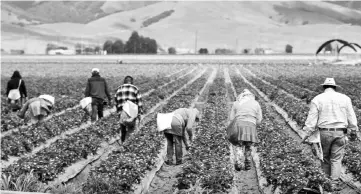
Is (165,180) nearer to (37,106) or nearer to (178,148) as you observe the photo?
(178,148)

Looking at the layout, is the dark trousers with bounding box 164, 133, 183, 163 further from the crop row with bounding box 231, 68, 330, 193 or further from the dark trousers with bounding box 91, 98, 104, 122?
the dark trousers with bounding box 91, 98, 104, 122

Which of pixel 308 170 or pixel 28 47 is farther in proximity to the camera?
pixel 28 47

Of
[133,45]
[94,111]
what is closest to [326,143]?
[94,111]

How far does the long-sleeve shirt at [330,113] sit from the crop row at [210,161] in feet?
5.65

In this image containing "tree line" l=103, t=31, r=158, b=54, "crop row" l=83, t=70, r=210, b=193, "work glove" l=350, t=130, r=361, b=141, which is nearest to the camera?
"crop row" l=83, t=70, r=210, b=193

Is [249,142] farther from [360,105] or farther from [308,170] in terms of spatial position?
[360,105]

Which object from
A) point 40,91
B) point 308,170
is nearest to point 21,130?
point 308,170

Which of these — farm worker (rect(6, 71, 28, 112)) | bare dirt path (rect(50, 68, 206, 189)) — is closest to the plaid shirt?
bare dirt path (rect(50, 68, 206, 189))

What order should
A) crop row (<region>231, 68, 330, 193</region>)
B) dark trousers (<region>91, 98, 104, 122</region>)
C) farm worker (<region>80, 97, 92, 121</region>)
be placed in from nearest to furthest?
crop row (<region>231, 68, 330, 193</region>), farm worker (<region>80, 97, 92, 121</region>), dark trousers (<region>91, 98, 104, 122</region>)

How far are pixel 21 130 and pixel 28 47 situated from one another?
557 feet

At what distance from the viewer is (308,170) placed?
9562mm

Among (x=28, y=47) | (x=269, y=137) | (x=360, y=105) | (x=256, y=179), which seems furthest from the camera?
(x=28, y=47)

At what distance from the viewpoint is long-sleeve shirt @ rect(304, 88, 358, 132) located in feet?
28.8

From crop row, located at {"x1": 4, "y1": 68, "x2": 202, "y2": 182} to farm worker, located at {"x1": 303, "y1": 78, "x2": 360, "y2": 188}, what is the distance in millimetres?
4785
